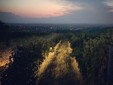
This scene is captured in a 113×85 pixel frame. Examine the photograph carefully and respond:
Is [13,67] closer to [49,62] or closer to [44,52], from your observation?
[44,52]

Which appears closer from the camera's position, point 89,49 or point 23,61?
point 23,61

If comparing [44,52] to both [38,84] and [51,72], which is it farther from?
[51,72]

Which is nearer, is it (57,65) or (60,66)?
(60,66)

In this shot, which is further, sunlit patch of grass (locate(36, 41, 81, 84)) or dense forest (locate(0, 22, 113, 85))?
sunlit patch of grass (locate(36, 41, 81, 84))

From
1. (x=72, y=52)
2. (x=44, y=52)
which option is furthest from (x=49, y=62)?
(x=44, y=52)

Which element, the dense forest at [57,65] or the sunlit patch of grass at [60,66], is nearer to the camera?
the dense forest at [57,65]

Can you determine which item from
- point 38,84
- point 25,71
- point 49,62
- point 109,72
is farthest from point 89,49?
point 25,71

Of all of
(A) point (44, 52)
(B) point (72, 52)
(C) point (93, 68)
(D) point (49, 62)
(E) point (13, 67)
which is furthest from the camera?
(B) point (72, 52)

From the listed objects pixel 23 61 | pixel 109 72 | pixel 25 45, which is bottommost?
pixel 109 72

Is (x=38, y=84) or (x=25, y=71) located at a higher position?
(x=25, y=71)

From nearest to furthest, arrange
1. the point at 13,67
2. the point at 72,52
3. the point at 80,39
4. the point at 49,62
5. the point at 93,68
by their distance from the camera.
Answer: the point at 13,67
the point at 93,68
the point at 49,62
the point at 72,52
the point at 80,39
